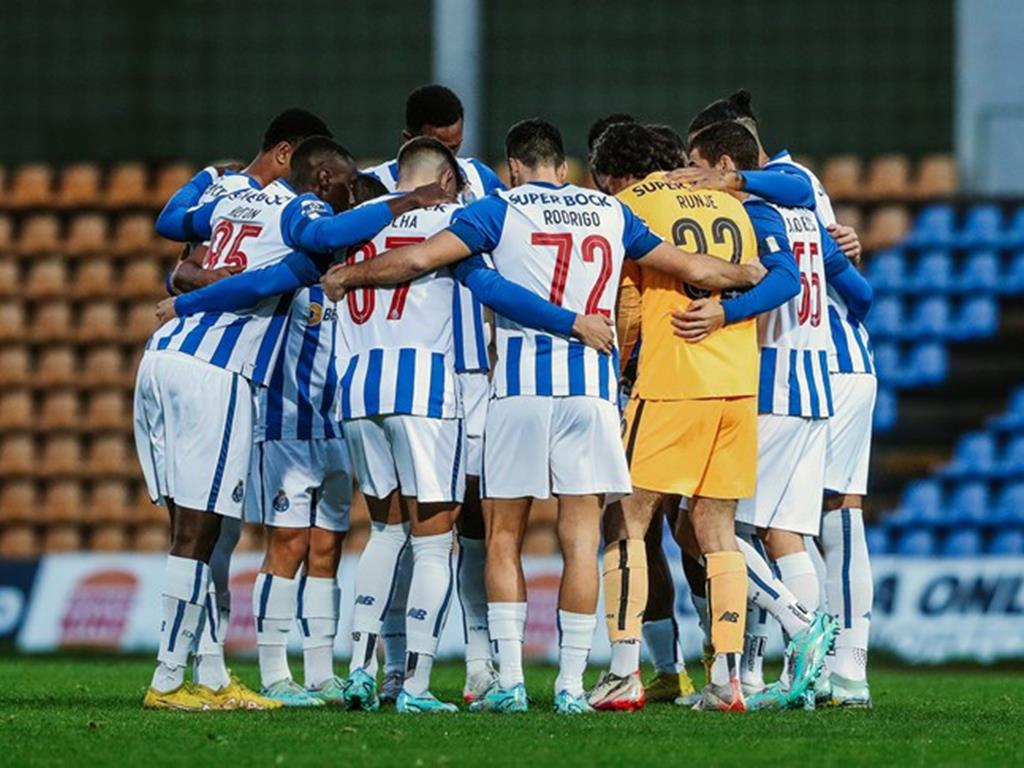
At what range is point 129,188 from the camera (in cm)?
1972

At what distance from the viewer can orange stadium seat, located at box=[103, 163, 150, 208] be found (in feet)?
64.5

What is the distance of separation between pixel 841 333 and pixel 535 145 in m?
1.81

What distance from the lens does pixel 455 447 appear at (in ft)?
25.6

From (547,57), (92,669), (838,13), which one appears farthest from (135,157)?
(92,669)

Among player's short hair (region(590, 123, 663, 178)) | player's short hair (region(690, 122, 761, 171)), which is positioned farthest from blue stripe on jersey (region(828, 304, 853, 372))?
player's short hair (region(590, 123, 663, 178))

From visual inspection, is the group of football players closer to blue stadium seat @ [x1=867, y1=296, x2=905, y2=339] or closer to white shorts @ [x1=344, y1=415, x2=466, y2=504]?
white shorts @ [x1=344, y1=415, x2=466, y2=504]

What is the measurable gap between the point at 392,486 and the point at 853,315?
2335mm

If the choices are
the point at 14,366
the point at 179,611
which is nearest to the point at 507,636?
the point at 179,611

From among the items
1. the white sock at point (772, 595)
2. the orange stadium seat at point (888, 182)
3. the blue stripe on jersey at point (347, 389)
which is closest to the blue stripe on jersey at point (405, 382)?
the blue stripe on jersey at point (347, 389)

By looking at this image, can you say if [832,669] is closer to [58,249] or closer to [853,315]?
[853,315]

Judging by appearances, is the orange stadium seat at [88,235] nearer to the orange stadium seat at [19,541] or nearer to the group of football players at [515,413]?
the orange stadium seat at [19,541]

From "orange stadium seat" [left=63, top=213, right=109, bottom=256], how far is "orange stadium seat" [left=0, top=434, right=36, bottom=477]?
199 cm

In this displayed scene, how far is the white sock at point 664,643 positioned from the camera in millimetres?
8656

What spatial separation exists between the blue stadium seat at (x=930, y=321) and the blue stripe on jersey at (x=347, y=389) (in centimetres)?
1091
